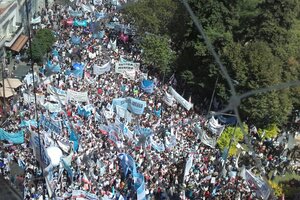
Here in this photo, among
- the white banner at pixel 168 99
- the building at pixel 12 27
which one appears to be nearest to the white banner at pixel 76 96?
the white banner at pixel 168 99

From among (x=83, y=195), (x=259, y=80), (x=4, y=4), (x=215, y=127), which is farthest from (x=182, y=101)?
(x=4, y=4)

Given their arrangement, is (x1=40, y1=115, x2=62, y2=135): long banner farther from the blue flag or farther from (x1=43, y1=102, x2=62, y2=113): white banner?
the blue flag

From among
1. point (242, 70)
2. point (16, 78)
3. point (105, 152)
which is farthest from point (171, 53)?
point (105, 152)

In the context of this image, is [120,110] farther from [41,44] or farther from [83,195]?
[41,44]

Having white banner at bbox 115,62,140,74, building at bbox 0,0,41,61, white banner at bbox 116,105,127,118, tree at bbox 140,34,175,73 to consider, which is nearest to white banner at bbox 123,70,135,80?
white banner at bbox 115,62,140,74

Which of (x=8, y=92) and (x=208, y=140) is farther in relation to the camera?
(x=8, y=92)

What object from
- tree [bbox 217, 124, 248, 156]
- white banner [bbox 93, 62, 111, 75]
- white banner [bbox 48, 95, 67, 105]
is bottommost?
tree [bbox 217, 124, 248, 156]
